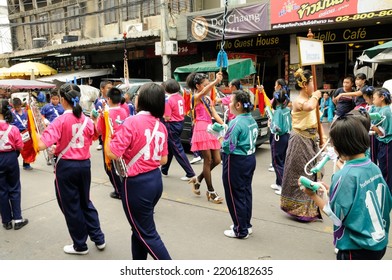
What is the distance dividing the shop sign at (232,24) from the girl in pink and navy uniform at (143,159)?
9.47 meters

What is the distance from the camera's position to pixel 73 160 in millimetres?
3412

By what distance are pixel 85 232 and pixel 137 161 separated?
4.47 feet

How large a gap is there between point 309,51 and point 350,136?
1.99 metres

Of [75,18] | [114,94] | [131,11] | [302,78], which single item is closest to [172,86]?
[114,94]

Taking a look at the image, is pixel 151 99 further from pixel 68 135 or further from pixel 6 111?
pixel 6 111

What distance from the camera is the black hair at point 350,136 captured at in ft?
6.44

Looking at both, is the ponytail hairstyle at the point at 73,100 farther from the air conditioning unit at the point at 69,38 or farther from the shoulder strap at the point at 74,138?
the air conditioning unit at the point at 69,38

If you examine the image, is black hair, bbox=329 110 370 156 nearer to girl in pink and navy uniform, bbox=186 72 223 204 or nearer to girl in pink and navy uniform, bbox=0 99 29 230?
girl in pink and navy uniform, bbox=186 72 223 204

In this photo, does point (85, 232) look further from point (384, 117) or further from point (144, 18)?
point (144, 18)

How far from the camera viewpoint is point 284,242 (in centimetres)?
386

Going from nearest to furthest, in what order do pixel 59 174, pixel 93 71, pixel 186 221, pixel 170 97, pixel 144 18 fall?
pixel 59 174
pixel 186 221
pixel 170 97
pixel 144 18
pixel 93 71

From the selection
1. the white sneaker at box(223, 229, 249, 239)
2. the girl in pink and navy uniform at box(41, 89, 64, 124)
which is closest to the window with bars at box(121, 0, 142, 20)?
the girl in pink and navy uniform at box(41, 89, 64, 124)

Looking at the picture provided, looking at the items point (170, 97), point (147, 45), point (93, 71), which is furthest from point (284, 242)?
point (93, 71)

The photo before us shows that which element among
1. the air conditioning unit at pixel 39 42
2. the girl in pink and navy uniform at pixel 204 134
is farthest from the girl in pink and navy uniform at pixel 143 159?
the air conditioning unit at pixel 39 42
